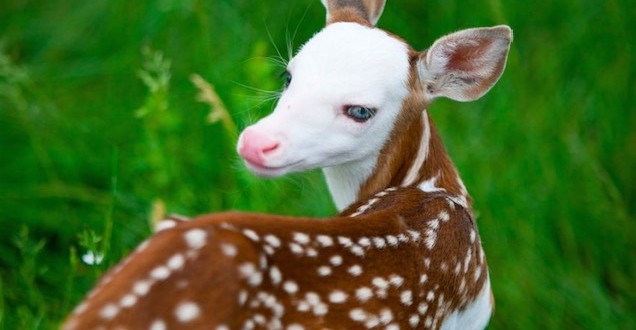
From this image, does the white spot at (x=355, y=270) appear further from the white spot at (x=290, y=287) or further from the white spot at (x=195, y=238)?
the white spot at (x=195, y=238)

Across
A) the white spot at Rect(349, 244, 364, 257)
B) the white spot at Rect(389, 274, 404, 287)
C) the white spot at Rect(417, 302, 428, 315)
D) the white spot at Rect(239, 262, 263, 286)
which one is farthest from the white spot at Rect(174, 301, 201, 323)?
the white spot at Rect(417, 302, 428, 315)

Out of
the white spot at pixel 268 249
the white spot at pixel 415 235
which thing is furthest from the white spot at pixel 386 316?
the white spot at pixel 268 249

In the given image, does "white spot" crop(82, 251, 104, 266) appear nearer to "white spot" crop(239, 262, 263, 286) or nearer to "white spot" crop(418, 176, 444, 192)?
"white spot" crop(418, 176, 444, 192)

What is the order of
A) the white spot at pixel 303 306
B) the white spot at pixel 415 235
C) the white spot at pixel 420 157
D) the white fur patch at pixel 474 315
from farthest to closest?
1. the white spot at pixel 420 157
2. the white fur patch at pixel 474 315
3. the white spot at pixel 415 235
4. the white spot at pixel 303 306

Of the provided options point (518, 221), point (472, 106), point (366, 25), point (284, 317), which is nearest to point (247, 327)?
point (284, 317)

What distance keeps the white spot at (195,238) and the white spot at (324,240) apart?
0.28 metres

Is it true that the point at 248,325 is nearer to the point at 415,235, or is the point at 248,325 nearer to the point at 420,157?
the point at 415,235

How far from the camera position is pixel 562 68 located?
15.9 feet

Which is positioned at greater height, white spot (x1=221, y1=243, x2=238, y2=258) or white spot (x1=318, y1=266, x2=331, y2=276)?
white spot (x1=221, y1=243, x2=238, y2=258)

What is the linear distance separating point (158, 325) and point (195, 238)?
17 centimetres

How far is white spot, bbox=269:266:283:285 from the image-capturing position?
→ 248 centimetres

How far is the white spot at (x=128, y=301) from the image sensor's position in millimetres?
2320

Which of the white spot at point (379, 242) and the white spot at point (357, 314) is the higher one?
the white spot at point (379, 242)

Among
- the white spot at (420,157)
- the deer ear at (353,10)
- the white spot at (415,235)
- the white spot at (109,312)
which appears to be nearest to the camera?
the white spot at (109,312)
